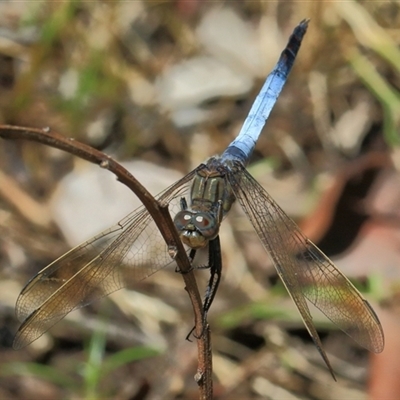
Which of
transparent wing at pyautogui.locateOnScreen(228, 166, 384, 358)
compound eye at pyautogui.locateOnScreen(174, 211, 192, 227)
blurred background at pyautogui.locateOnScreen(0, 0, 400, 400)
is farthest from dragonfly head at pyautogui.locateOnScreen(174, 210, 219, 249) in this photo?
blurred background at pyautogui.locateOnScreen(0, 0, 400, 400)

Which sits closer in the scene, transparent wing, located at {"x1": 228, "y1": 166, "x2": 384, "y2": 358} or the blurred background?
transparent wing, located at {"x1": 228, "y1": 166, "x2": 384, "y2": 358}

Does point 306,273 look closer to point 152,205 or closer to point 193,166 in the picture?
point 152,205

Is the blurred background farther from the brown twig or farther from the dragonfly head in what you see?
the brown twig

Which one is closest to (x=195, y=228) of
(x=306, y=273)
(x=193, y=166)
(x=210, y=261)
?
(x=210, y=261)

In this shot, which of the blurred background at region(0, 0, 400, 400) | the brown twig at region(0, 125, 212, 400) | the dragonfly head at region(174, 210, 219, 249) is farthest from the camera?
the blurred background at region(0, 0, 400, 400)

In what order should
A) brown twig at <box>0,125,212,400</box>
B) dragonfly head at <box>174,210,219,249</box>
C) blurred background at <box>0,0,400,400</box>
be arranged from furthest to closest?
blurred background at <box>0,0,400,400</box> < dragonfly head at <box>174,210,219,249</box> < brown twig at <box>0,125,212,400</box>

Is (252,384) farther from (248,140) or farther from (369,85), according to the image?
(369,85)

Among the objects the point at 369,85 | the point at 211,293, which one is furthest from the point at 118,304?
the point at 369,85

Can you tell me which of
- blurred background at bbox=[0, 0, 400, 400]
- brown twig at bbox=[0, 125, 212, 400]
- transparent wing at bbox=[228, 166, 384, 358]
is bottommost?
brown twig at bbox=[0, 125, 212, 400]
